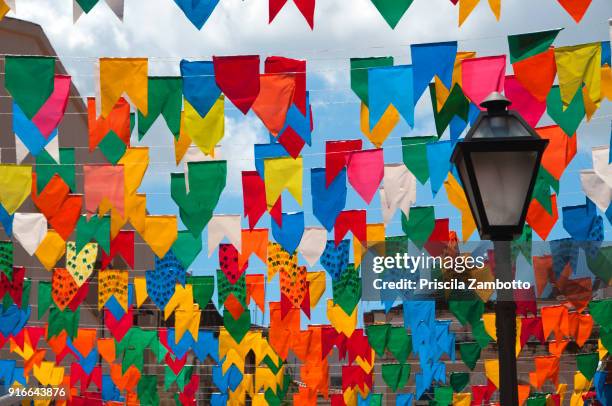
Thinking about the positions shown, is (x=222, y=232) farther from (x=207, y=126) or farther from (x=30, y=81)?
(x=30, y=81)

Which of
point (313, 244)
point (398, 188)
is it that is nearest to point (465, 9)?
point (398, 188)

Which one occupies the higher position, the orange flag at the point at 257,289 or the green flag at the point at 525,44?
the green flag at the point at 525,44

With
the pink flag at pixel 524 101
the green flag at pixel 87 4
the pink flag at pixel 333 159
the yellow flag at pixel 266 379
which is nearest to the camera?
the green flag at pixel 87 4

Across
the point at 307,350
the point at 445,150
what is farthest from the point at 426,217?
the point at 307,350

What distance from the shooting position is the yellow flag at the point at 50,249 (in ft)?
43.9

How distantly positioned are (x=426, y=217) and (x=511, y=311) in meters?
9.14

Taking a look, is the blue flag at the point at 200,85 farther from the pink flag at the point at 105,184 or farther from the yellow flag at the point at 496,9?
the yellow flag at the point at 496,9

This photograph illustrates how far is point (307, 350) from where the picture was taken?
Answer: 16.8 m

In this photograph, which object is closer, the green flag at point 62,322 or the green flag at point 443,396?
the green flag at point 62,322

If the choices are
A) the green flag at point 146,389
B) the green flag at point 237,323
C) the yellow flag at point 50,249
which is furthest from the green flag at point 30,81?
the green flag at point 146,389

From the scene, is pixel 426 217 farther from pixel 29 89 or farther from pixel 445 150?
pixel 29 89

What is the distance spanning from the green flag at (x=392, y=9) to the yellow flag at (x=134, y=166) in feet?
15.1

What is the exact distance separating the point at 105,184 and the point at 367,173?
3.17m

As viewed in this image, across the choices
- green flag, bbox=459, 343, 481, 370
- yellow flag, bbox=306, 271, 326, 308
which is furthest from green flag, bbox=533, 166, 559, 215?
green flag, bbox=459, 343, 481, 370
